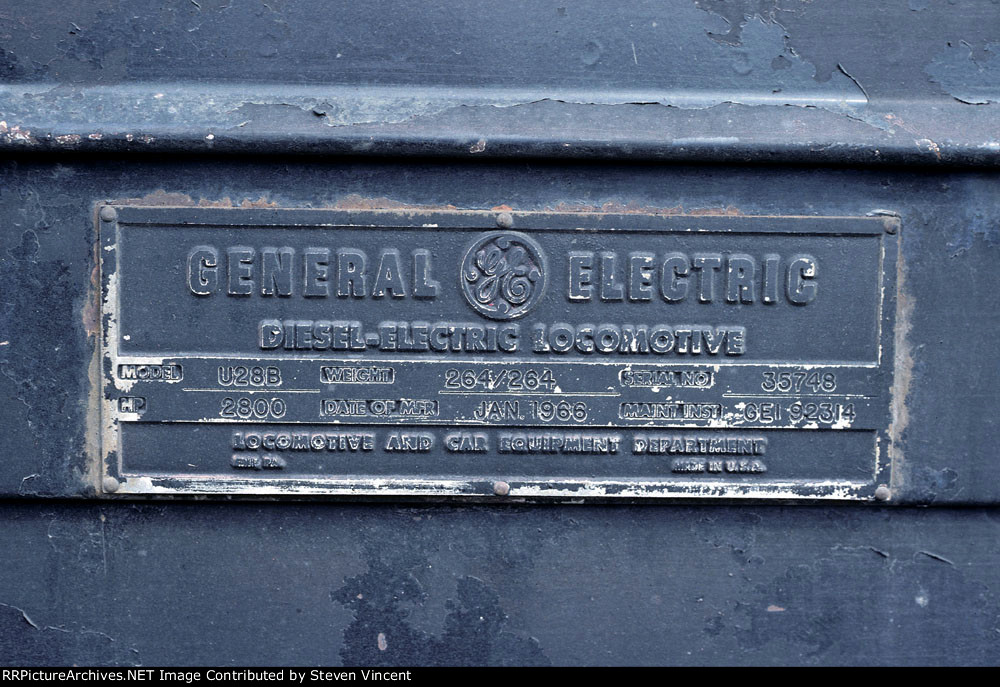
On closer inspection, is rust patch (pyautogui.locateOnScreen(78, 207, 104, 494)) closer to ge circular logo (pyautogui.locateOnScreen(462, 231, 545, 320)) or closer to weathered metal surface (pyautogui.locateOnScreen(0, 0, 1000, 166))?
weathered metal surface (pyautogui.locateOnScreen(0, 0, 1000, 166))

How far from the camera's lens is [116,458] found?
6.02ft

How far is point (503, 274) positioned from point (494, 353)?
18cm

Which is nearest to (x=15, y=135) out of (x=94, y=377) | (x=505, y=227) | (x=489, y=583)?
(x=94, y=377)

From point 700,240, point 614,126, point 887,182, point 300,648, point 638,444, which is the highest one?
point 614,126

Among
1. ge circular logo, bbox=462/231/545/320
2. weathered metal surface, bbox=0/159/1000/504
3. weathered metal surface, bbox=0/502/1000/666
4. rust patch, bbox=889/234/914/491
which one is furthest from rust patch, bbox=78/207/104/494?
rust patch, bbox=889/234/914/491

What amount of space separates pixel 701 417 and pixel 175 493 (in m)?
1.23

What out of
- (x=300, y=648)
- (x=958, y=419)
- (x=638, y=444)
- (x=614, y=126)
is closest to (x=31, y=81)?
(x=614, y=126)

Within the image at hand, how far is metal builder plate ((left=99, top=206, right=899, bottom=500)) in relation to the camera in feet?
5.97

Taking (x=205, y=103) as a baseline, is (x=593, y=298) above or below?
below

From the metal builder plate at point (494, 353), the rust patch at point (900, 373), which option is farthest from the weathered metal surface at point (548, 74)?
the rust patch at point (900, 373)

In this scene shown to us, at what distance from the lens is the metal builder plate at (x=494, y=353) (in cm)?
182

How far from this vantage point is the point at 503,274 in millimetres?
1833

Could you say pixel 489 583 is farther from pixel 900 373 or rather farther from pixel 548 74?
pixel 548 74

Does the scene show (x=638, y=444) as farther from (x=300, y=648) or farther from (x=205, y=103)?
(x=205, y=103)
